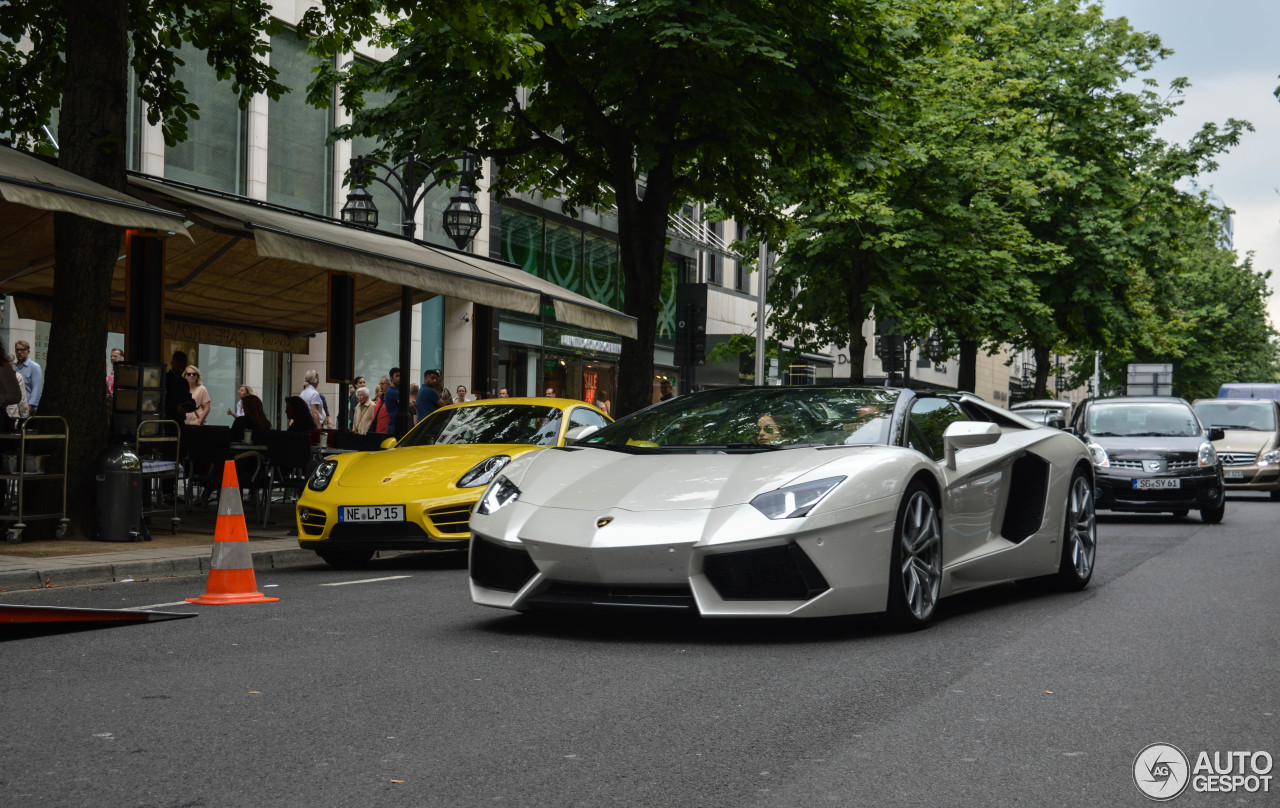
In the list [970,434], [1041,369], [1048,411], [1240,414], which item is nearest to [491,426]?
[970,434]

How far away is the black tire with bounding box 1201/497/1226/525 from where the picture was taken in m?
17.3

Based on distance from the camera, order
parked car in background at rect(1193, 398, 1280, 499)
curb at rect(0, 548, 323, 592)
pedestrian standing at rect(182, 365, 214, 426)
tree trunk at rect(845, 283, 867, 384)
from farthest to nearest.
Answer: tree trunk at rect(845, 283, 867, 384) < parked car in background at rect(1193, 398, 1280, 499) < pedestrian standing at rect(182, 365, 214, 426) < curb at rect(0, 548, 323, 592)

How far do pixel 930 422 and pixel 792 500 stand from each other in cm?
169

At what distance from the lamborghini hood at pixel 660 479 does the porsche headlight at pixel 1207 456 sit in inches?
464

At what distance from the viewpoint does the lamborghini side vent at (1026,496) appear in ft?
27.6

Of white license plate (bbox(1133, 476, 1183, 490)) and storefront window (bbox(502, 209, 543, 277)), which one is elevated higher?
storefront window (bbox(502, 209, 543, 277))

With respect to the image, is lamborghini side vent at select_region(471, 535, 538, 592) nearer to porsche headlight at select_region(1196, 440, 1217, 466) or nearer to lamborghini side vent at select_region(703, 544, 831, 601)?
lamborghini side vent at select_region(703, 544, 831, 601)

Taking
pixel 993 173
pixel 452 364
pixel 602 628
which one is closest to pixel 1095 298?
pixel 993 173

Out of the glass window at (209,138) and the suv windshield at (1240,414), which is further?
the suv windshield at (1240,414)

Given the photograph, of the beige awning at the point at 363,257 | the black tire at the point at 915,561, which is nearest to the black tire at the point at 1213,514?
the beige awning at the point at 363,257

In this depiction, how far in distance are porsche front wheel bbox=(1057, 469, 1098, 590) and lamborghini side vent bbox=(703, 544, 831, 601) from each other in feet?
10.6

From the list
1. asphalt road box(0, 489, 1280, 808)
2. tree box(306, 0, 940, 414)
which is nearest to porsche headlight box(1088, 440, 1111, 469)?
A: tree box(306, 0, 940, 414)

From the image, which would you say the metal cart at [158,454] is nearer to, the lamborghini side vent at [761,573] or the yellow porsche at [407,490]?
the yellow porsche at [407,490]

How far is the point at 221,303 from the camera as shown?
1942cm
